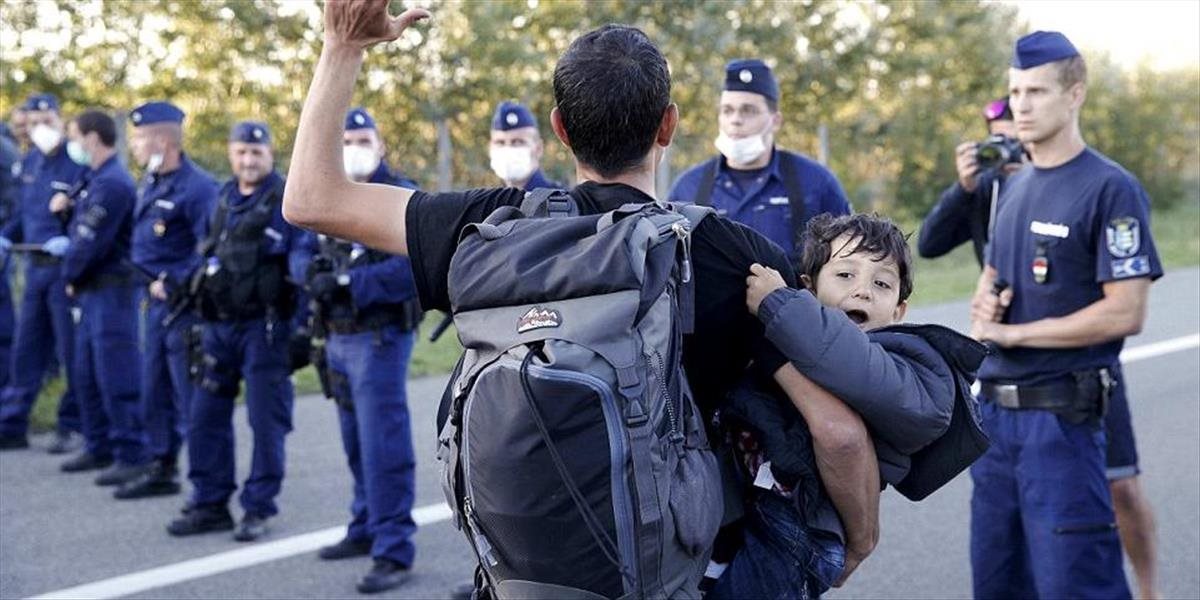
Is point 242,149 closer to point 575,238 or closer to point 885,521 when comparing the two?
point 885,521

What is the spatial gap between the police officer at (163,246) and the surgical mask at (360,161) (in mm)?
1573

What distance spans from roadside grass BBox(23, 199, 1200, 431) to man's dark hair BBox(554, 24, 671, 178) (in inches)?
43.4

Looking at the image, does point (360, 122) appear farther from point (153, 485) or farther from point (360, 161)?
point (153, 485)

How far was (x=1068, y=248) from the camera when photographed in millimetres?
4238

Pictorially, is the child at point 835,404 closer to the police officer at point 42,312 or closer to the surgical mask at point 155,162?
the surgical mask at point 155,162


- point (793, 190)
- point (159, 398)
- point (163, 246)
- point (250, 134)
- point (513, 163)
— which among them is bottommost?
point (159, 398)

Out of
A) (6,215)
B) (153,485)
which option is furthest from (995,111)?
(6,215)

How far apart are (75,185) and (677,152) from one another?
9565 millimetres

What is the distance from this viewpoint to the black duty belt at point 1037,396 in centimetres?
Result: 425

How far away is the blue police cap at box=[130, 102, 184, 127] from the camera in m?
7.57

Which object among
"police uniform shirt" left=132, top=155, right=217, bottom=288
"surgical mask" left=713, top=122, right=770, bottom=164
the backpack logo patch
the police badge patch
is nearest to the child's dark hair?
the backpack logo patch

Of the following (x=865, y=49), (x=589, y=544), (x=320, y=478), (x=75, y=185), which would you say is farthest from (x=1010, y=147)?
(x=865, y=49)

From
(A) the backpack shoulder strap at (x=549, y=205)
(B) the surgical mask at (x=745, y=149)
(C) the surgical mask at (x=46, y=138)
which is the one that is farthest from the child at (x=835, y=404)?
(C) the surgical mask at (x=46, y=138)

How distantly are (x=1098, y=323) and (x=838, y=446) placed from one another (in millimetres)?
2052
